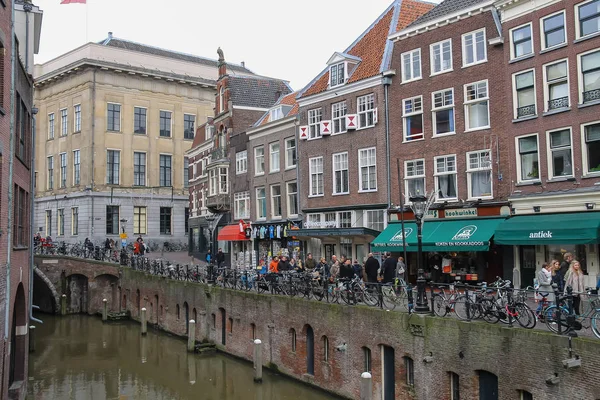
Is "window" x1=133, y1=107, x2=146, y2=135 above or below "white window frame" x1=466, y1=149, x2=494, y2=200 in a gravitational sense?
above

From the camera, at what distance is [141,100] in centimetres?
6272

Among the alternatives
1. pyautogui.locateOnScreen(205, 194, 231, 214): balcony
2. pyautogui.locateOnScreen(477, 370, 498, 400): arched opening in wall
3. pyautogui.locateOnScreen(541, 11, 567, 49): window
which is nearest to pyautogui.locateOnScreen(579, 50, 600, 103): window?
pyautogui.locateOnScreen(541, 11, 567, 49): window

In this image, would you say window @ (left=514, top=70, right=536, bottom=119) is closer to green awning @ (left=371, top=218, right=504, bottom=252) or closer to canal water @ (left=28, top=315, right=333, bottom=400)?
green awning @ (left=371, top=218, right=504, bottom=252)

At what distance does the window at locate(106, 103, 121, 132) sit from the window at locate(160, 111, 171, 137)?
4.59 m

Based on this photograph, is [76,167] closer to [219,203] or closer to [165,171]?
[165,171]

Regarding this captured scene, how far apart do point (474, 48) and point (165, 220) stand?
143ft

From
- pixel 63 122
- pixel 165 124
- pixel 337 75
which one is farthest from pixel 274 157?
pixel 63 122

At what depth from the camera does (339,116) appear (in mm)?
33188

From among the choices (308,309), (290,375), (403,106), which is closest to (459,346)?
(308,309)

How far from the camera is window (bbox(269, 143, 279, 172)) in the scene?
128 feet

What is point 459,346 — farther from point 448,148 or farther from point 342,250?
point 342,250

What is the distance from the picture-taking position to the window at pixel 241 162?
42419 mm

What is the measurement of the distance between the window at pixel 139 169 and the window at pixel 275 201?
27415 millimetres

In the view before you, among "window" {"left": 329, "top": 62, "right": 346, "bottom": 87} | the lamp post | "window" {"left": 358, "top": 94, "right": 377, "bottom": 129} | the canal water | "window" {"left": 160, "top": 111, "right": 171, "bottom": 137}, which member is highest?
"window" {"left": 160, "top": 111, "right": 171, "bottom": 137}
